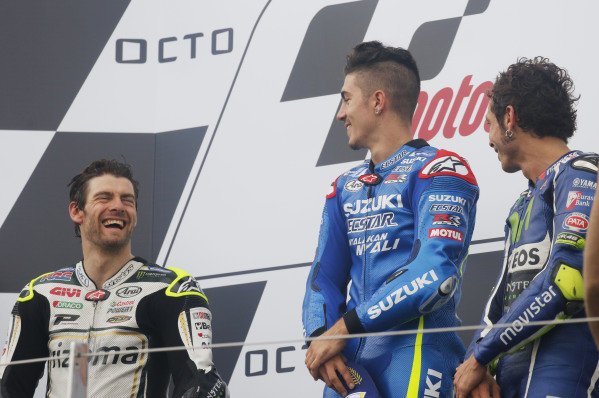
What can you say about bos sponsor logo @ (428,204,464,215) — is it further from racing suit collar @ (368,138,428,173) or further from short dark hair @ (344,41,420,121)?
short dark hair @ (344,41,420,121)

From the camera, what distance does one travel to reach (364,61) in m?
2.54

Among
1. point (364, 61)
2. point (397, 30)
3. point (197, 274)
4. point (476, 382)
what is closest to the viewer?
point (476, 382)

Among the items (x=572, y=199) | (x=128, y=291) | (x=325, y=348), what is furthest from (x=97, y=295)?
(x=572, y=199)

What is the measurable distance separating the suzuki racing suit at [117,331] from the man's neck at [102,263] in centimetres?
3

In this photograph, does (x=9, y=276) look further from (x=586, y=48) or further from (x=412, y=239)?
(x=586, y=48)

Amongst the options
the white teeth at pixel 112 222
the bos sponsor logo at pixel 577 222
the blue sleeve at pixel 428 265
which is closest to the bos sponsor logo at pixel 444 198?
the blue sleeve at pixel 428 265

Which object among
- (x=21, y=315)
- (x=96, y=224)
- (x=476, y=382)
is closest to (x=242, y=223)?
(x=96, y=224)

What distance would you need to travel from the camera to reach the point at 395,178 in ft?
7.57

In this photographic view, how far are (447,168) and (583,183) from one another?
15.2 inches

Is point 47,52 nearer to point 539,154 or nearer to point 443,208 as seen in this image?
point 443,208

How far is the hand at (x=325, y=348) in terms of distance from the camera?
7.01 feet

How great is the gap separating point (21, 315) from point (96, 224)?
1.18 feet

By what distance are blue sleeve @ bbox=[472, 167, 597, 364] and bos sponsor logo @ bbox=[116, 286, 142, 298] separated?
1167 millimetres

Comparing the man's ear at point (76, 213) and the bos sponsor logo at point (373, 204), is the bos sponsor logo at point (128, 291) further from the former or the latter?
the bos sponsor logo at point (373, 204)
